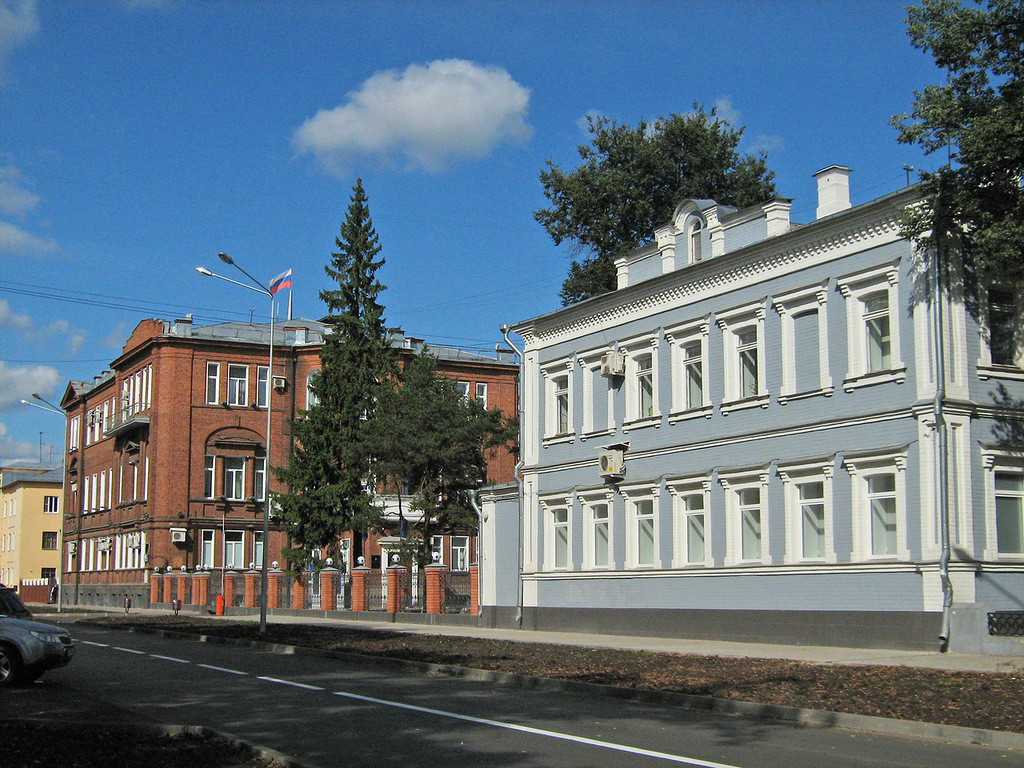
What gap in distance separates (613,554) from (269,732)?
63.8ft

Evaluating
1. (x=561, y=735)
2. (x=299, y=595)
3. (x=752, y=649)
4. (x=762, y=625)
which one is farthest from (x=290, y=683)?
(x=299, y=595)

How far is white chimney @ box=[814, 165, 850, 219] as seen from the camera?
1008 inches

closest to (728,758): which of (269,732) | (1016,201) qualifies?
(269,732)

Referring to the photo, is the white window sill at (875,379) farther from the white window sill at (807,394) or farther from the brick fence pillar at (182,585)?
the brick fence pillar at (182,585)

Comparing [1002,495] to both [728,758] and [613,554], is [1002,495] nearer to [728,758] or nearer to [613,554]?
[613,554]

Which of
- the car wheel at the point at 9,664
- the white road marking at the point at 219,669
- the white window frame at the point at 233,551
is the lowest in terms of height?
the white road marking at the point at 219,669

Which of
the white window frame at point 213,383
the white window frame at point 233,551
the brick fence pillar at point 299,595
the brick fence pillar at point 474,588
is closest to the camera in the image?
the brick fence pillar at point 474,588

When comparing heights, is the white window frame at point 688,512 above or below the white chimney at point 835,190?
below

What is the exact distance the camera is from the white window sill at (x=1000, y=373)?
22328 millimetres

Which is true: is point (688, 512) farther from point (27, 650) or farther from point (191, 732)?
point (191, 732)

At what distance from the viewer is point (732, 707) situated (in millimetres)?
13734

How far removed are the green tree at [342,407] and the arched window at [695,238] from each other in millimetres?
23357

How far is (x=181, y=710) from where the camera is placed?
13.9 meters

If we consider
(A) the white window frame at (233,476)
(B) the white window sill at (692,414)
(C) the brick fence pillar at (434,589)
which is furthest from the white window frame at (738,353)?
(A) the white window frame at (233,476)
